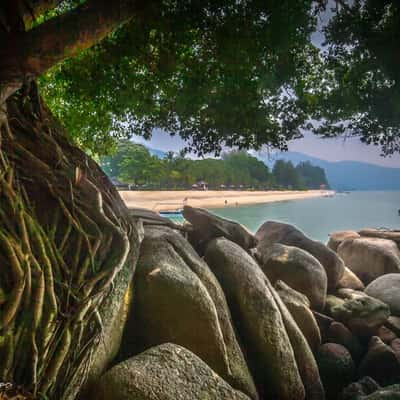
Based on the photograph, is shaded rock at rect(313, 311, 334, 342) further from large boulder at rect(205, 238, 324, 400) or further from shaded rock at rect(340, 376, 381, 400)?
large boulder at rect(205, 238, 324, 400)

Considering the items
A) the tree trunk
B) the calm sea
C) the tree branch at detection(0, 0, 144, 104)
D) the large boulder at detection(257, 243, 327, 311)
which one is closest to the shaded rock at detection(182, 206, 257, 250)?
the large boulder at detection(257, 243, 327, 311)

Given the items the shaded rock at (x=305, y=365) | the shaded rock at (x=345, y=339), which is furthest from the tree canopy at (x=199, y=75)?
the shaded rock at (x=345, y=339)

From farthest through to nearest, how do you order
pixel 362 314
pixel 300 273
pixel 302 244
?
pixel 302 244, pixel 300 273, pixel 362 314

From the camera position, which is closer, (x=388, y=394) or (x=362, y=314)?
(x=388, y=394)

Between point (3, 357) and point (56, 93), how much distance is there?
16.1 ft

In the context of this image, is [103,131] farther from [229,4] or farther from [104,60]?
[229,4]

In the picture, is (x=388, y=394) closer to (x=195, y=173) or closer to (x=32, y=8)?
(x=32, y=8)

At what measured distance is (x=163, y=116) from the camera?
5.10 metres

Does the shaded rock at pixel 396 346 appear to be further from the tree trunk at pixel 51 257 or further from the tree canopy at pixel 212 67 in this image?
the tree trunk at pixel 51 257

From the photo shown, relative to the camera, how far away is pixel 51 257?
2281 mm

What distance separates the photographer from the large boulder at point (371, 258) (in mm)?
7102

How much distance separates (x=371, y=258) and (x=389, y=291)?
1759mm

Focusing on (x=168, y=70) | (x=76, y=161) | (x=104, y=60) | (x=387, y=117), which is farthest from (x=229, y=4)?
(x=387, y=117)

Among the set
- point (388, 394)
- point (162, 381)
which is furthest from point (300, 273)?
point (162, 381)
